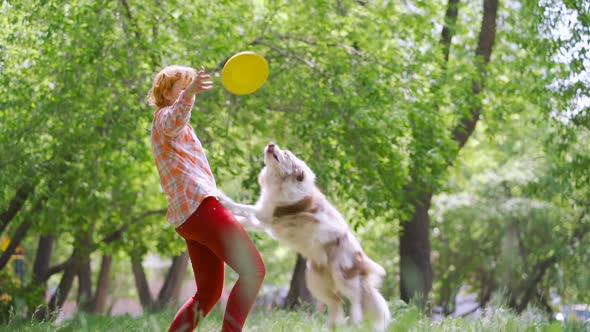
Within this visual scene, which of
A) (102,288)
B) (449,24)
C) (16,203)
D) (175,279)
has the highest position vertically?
(449,24)

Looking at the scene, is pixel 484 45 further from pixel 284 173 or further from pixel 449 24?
pixel 284 173

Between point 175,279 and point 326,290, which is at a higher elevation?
point 326,290

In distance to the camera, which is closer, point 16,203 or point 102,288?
point 16,203

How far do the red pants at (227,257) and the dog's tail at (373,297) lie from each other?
1.53 m

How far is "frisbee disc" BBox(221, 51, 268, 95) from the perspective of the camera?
5.07 m

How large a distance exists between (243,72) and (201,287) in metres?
1.72

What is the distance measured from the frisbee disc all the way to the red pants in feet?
4.28

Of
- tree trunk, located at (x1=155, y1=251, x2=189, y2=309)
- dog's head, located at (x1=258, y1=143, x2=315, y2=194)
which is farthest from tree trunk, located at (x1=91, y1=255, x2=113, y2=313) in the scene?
dog's head, located at (x1=258, y1=143, x2=315, y2=194)

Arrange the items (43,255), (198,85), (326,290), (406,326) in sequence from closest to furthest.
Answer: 1. (198,85)
2. (406,326)
3. (326,290)
4. (43,255)

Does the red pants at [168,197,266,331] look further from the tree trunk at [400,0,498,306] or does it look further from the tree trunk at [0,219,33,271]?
the tree trunk at [0,219,33,271]

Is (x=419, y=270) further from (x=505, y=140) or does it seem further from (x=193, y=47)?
→ (x=505, y=140)

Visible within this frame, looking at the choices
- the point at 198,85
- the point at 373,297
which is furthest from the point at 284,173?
the point at 198,85

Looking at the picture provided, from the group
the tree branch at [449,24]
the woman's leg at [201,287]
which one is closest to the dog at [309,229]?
the woman's leg at [201,287]

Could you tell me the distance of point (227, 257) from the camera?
3953 mm
